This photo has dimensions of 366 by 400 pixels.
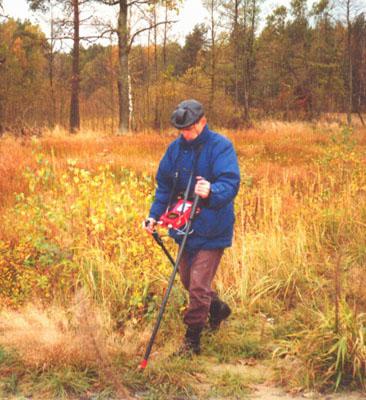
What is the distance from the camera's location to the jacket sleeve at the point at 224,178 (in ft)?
11.3

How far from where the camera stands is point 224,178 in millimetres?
3529

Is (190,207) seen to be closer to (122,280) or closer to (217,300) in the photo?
(217,300)

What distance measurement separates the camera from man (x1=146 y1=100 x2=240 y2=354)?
357 centimetres

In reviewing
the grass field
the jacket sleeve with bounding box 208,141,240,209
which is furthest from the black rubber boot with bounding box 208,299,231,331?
the jacket sleeve with bounding box 208,141,240,209

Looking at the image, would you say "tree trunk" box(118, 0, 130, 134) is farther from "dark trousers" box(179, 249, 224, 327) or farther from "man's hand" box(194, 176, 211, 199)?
"man's hand" box(194, 176, 211, 199)

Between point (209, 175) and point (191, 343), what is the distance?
1.21 m

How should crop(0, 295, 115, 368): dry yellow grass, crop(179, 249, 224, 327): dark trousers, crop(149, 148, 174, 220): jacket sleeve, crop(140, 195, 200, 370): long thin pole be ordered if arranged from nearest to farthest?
1. crop(140, 195, 200, 370): long thin pole
2. crop(0, 295, 115, 368): dry yellow grass
3. crop(179, 249, 224, 327): dark trousers
4. crop(149, 148, 174, 220): jacket sleeve

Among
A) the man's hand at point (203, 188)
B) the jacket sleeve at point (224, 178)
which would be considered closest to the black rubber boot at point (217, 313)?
the jacket sleeve at point (224, 178)

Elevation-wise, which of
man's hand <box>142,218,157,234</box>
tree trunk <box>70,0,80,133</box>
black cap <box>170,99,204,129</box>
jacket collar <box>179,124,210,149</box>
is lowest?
man's hand <box>142,218,157,234</box>

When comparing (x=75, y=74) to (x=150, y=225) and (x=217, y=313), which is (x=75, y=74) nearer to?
(x=217, y=313)

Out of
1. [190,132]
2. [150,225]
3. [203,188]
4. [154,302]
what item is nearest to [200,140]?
[190,132]

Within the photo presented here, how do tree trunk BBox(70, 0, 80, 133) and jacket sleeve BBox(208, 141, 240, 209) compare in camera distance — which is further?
tree trunk BBox(70, 0, 80, 133)

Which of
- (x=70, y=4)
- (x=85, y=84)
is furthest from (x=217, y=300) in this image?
(x=85, y=84)

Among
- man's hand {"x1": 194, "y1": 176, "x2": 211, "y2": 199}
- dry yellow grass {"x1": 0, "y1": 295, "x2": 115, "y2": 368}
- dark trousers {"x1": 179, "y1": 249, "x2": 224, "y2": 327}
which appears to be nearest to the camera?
man's hand {"x1": 194, "y1": 176, "x2": 211, "y2": 199}
